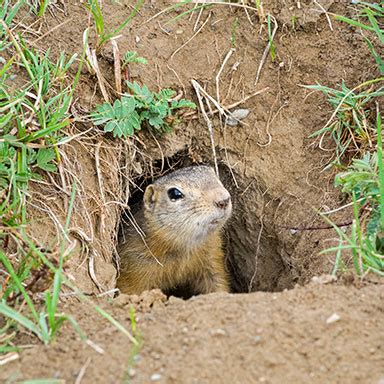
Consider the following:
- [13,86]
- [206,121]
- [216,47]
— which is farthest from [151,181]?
[13,86]

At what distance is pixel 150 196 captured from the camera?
6.46m

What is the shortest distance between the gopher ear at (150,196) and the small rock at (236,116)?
960 mm

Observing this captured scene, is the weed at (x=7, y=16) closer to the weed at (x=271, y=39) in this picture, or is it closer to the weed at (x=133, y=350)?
the weed at (x=271, y=39)

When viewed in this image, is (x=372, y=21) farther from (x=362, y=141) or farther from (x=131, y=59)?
(x=131, y=59)

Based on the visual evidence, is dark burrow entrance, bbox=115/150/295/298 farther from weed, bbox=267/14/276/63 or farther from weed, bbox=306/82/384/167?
weed, bbox=267/14/276/63

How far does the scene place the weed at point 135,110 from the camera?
5.67 m

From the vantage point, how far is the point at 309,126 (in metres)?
6.11

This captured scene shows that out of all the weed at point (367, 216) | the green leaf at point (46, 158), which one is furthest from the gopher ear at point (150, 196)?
the weed at point (367, 216)

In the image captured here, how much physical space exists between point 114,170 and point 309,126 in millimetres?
1813

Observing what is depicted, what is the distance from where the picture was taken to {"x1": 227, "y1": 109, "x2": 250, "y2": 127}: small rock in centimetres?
627

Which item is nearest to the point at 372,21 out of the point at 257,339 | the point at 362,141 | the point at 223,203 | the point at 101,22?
A: the point at 362,141

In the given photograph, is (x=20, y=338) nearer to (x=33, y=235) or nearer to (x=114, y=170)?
(x=33, y=235)

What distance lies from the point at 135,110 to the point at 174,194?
33.4 inches

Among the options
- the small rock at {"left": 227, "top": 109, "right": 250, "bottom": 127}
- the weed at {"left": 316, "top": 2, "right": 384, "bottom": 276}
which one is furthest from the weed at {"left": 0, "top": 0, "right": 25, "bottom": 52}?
the weed at {"left": 316, "top": 2, "right": 384, "bottom": 276}
